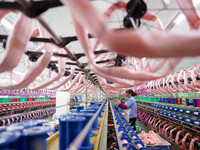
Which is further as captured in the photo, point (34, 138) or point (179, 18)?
point (179, 18)

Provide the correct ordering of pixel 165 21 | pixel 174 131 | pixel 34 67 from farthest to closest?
pixel 174 131, pixel 165 21, pixel 34 67

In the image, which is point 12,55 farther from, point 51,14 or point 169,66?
point 51,14

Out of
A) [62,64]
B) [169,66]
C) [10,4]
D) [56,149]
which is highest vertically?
[10,4]

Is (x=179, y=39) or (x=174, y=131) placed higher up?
(x=179, y=39)

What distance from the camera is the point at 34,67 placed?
4.25 ft

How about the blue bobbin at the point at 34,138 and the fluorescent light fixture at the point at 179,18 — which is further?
the fluorescent light fixture at the point at 179,18

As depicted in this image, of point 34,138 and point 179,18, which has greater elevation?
point 179,18

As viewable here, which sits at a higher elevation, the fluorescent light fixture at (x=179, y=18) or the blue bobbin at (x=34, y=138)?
the fluorescent light fixture at (x=179, y=18)

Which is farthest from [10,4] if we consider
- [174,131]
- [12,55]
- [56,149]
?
[174,131]

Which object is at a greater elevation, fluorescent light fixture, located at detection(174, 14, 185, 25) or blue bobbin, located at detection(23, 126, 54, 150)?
fluorescent light fixture, located at detection(174, 14, 185, 25)

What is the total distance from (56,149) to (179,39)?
65.1 inches

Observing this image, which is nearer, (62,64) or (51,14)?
(62,64)

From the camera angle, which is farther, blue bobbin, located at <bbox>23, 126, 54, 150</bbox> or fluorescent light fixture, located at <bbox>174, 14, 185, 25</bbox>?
fluorescent light fixture, located at <bbox>174, 14, 185, 25</bbox>

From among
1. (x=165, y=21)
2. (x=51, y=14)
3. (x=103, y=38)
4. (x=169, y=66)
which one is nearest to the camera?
(x=103, y=38)
